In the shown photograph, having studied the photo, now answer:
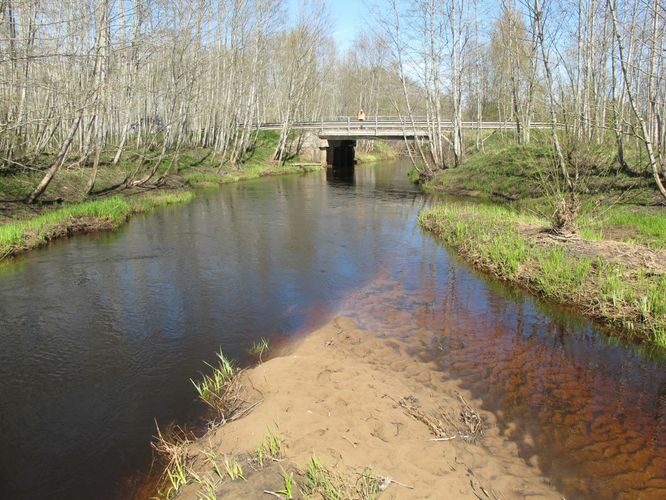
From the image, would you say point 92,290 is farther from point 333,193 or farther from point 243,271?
point 333,193

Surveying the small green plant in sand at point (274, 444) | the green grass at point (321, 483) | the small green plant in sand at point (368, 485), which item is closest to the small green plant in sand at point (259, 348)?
the small green plant in sand at point (274, 444)

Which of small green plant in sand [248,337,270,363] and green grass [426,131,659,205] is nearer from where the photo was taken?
small green plant in sand [248,337,270,363]

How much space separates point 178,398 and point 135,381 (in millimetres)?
761

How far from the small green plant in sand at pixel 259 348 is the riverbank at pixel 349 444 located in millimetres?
741

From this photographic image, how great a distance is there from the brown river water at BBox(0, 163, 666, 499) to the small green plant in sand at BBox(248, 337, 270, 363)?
0.53ft

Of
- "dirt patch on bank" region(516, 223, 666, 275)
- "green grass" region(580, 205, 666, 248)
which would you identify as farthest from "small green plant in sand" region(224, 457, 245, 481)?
"green grass" region(580, 205, 666, 248)

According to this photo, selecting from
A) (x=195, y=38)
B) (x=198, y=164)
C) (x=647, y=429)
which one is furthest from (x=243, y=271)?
(x=198, y=164)

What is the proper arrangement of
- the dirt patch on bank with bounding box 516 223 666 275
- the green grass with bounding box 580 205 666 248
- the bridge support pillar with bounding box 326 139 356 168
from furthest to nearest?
the bridge support pillar with bounding box 326 139 356 168
the green grass with bounding box 580 205 666 248
the dirt patch on bank with bounding box 516 223 666 275

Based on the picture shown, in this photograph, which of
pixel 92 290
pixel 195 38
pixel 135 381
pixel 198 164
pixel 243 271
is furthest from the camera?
pixel 198 164

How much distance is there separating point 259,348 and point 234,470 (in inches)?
120

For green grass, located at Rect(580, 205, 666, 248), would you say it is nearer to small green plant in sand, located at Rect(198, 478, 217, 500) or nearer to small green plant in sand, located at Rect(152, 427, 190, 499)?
small green plant in sand, located at Rect(152, 427, 190, 499)

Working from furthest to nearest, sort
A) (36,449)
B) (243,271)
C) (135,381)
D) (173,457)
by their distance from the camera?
1. (243,271)
2. (135,381)
3. (36,449)
4. (173,457)

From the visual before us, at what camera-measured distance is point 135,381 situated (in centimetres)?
575

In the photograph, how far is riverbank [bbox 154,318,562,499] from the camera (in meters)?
3.43
